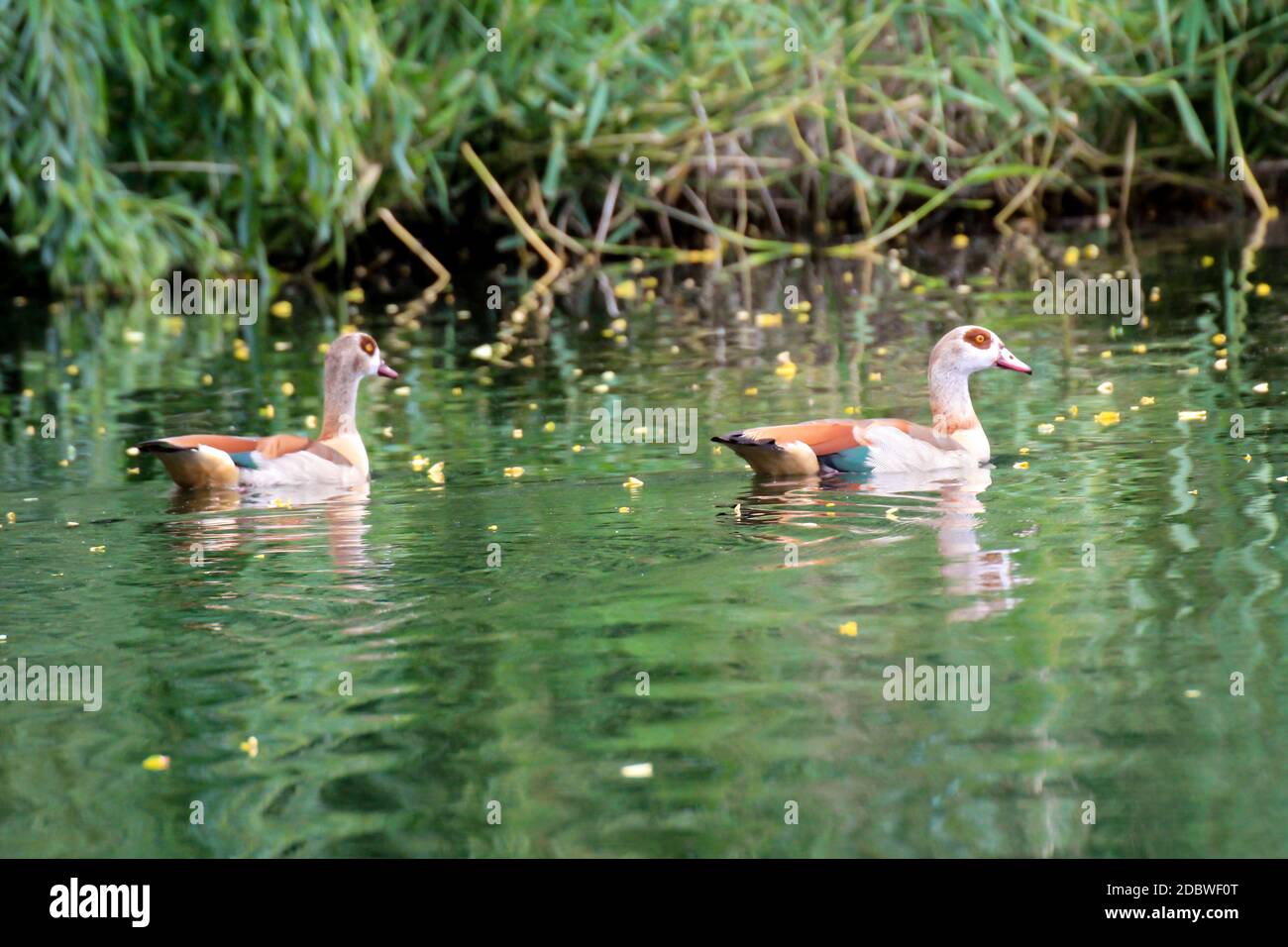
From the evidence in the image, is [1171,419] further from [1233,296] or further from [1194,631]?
[1233,296]

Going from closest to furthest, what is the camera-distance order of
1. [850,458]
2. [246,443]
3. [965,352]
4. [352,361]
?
[850,458] < [246,443] < [965,352] < [352,361]

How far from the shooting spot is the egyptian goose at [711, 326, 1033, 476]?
11.2 meters

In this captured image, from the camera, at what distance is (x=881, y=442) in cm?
1132

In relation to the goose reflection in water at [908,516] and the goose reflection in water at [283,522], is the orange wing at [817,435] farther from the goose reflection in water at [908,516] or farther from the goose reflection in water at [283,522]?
the goose reflection in water at [283,522]

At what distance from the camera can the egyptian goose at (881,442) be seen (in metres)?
11.2

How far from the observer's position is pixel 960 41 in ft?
75.8

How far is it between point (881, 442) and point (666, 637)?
3.19m

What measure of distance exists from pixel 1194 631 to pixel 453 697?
8.35ft

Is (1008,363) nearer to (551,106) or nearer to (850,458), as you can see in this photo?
(850,458)

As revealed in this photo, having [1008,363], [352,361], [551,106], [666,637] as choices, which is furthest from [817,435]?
[551,106]

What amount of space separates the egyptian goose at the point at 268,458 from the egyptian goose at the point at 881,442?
2.02 m

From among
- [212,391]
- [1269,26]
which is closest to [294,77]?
[212,391]

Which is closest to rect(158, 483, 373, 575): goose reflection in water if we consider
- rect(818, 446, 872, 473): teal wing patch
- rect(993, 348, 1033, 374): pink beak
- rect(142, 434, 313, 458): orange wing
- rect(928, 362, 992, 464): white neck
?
rect(142, 434, 313, 458): orange wing

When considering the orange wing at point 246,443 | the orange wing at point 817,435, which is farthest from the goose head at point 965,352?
the orange wing at point 246,443
